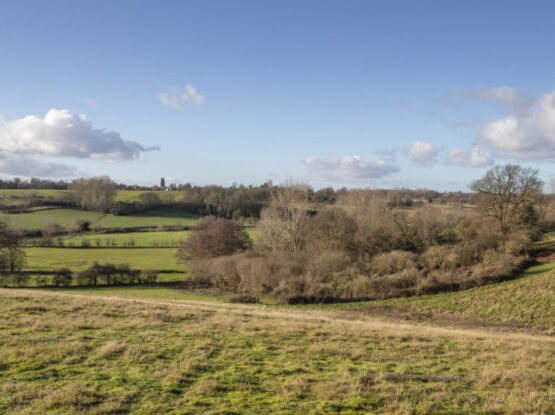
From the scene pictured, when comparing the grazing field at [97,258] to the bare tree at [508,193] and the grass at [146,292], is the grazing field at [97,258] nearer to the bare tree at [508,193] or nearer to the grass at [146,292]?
the grass at [146,292]

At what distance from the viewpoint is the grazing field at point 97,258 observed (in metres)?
60.3

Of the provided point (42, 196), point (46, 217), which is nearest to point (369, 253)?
point (46, 217)

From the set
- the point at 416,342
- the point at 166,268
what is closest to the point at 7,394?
the point at 416,342

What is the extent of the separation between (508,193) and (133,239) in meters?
74.8

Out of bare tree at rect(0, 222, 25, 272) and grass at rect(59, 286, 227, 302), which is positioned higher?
bare tree at rect(0, 222, 25, 272)

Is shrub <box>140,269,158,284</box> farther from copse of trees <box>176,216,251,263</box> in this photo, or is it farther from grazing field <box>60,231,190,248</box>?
grazing field <box>60,231,190,248</box>

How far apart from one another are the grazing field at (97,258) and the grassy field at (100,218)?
62.2 ft

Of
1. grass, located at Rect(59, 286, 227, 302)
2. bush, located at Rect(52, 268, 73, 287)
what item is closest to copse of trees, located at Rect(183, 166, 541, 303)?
grass, located at Rect(59, 286, 227, 302)

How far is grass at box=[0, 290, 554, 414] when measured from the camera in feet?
25.4

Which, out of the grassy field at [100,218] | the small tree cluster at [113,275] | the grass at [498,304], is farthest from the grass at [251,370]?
the grassy field at [100,218]

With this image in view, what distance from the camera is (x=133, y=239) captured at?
A: 84500 millimetres

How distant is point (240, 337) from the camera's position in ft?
48.2

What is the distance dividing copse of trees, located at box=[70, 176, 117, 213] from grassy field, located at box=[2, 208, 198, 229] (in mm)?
3905

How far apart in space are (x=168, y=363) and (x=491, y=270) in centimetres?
3827
